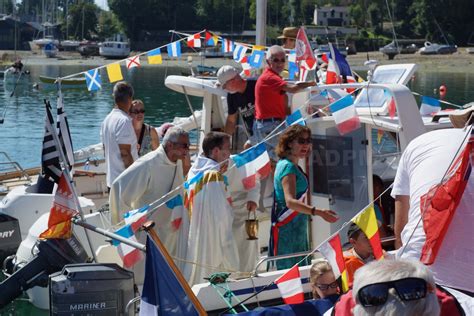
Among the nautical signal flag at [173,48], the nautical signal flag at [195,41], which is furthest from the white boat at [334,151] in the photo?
the nautical signal flag at [195,41]

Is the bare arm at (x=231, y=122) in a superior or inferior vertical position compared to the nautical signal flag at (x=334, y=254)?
superior

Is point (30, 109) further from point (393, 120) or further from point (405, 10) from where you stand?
point (405, 10)

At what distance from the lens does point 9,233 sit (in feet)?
35.5

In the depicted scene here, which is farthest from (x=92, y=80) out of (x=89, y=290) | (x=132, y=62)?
(x=89, y=290)

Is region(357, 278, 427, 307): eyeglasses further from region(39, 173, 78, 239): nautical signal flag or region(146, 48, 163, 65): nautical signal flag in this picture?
region(146, 48, 163, 65): nautical signal flag

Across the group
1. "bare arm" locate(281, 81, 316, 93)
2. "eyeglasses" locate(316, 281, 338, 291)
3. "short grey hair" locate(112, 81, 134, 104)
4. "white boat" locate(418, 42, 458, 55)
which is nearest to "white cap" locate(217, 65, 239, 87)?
"bare arm" locate(281, 81, 316, 93)

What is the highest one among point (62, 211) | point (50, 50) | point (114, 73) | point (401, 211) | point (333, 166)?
point (114, 73)

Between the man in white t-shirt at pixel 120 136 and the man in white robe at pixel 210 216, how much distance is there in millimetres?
1787

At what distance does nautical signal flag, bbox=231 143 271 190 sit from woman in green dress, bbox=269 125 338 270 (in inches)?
8.1

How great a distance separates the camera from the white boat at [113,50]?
4210 inches

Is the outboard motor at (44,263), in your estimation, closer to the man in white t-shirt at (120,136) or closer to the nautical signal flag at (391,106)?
the man in white t-shirt at (120,136)

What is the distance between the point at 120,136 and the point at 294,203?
8.83 feet

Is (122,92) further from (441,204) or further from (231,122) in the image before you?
(441,204)

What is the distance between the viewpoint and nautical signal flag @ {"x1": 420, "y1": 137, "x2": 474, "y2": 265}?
4.48 metres
